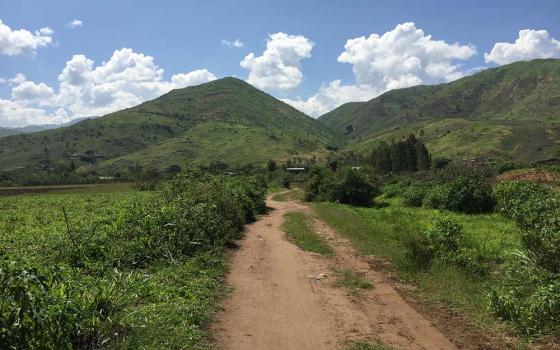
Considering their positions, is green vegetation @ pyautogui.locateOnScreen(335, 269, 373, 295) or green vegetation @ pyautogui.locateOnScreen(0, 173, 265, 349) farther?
green vegetation @ pyautogui.locateOnScreen(335, 269, 373, 295)

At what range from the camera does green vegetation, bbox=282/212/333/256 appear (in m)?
18.7

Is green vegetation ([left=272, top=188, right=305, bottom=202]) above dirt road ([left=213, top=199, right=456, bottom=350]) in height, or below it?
below

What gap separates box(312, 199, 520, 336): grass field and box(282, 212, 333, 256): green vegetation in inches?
53.4

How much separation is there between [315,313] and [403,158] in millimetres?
92684

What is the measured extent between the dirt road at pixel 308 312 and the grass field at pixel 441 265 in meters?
1.06

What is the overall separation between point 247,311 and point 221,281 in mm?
2752

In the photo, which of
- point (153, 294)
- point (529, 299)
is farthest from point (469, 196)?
point (153, 294)

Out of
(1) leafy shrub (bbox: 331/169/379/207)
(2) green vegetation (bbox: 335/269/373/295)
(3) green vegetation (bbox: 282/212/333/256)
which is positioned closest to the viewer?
(2) green vegetation (bbox: 335/269/373/295)

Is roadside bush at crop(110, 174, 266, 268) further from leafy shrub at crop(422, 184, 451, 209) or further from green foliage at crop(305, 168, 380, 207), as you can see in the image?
Answer: green foliage at crop(305, 168, 380, 207)

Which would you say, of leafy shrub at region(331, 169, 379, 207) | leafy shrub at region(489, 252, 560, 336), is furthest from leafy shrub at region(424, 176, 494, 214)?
leafy shrub at region(489, 252, 560, 336)

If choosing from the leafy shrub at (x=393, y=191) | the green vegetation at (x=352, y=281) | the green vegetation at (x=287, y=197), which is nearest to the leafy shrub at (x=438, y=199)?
the leafy shrub at (x=393, y=191)

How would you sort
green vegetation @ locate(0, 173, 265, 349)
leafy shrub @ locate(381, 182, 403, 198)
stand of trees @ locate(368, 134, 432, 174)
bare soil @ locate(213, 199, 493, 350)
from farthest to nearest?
stand of trees @ locate(368, 134, 432, 174) < leafy shrub @ locate(381, 182, 403, 198) < bare soil @ locate(213, 199, 493, 350) < green vegetation @ locate(0, 173, 265, 349)

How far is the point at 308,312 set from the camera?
34.5 feet

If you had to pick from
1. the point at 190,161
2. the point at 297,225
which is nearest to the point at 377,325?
the point at 297,225
